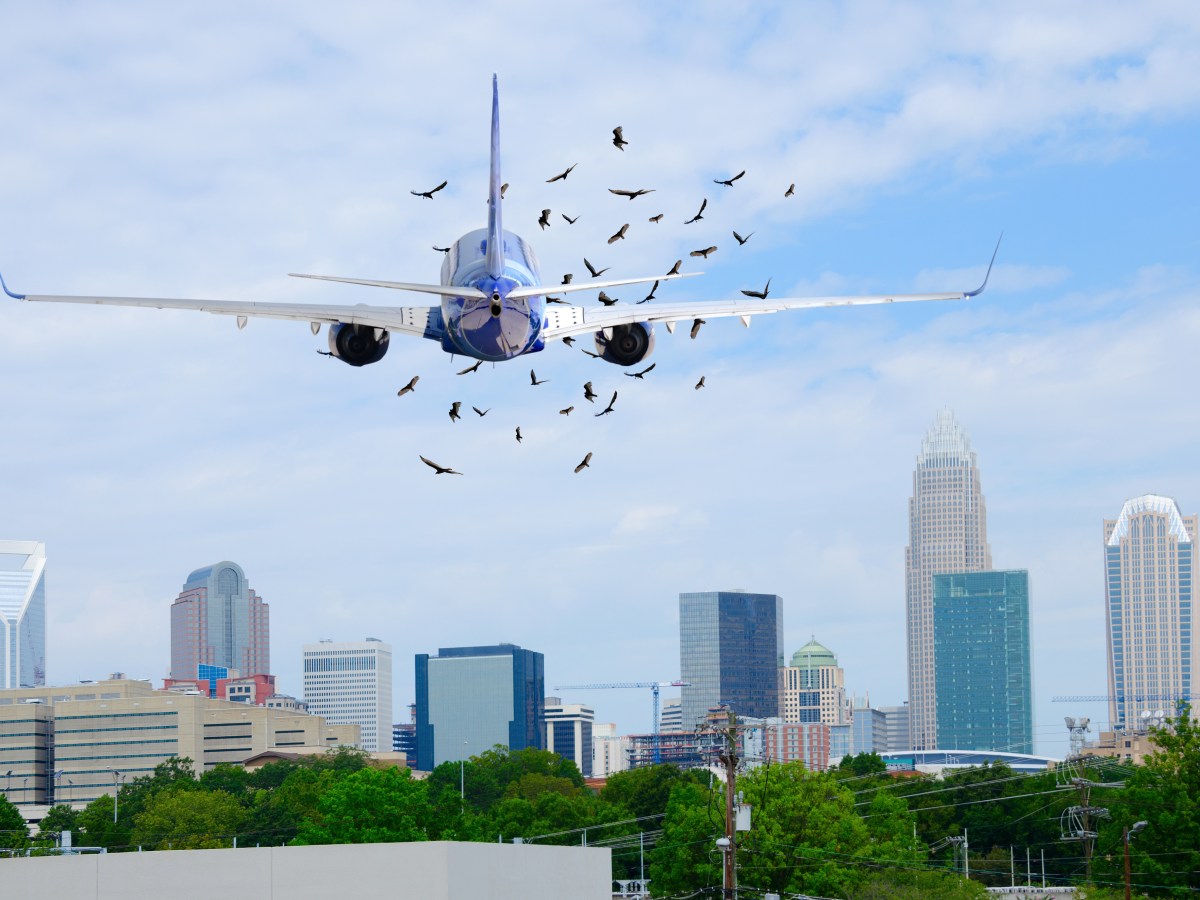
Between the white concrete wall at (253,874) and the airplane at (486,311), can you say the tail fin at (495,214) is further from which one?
the white concrete wall at (253,874)

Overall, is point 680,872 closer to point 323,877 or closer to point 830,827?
point 830,827

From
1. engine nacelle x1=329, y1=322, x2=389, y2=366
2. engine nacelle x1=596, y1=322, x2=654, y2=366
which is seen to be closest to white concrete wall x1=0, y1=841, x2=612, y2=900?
engine nacelle x1=329, y1=322, x2=389, y2=366

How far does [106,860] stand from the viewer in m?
50.0

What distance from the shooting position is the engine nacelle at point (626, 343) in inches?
1913

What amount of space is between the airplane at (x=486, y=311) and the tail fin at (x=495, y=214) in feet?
0.11

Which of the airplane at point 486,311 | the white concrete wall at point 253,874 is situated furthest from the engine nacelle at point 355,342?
the white concrete wall at point 253,874

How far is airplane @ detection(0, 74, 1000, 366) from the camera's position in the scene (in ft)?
142

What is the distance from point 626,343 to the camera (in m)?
48.6

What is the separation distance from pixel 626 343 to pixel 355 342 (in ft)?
24.0

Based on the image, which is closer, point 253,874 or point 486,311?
point 486,311

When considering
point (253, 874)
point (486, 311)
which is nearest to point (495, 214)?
point (486, 311)

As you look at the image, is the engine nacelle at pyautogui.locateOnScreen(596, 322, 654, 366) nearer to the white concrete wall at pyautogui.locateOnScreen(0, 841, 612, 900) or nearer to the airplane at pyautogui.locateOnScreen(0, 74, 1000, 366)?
the airplane at pyautogui.locateOnScreen(0, 74, 1000, 366)

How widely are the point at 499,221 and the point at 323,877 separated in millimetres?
19162

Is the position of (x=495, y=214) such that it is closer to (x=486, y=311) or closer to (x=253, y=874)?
(x=486, y=311)
